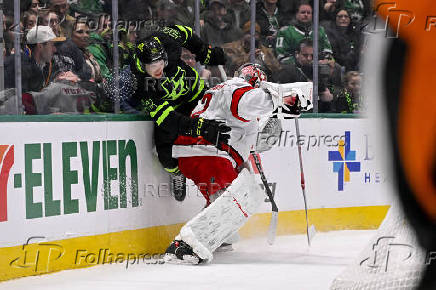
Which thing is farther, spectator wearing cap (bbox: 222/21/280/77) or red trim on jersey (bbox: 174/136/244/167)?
spectator wearing cap (bbox: 222/21/280/77)

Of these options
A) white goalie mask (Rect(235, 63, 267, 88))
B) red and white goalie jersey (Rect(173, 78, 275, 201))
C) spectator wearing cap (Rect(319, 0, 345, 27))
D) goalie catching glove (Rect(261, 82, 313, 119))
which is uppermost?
spectator wearing cap (Rect(319, 0, 345, 27))

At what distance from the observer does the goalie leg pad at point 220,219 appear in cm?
412

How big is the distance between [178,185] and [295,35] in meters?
1.64

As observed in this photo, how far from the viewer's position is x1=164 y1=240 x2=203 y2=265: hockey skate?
13.4 ft

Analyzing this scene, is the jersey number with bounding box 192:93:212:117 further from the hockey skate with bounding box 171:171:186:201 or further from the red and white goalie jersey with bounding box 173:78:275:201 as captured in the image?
the hockey skate with bounding box 171:171:186:201

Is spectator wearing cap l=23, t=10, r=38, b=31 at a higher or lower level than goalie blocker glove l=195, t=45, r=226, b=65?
higher

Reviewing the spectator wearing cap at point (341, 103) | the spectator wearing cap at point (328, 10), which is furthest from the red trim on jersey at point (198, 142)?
the spectator wearing cap at point (328, 10)

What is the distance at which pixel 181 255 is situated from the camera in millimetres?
4125

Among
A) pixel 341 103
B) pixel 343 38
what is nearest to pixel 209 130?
pixel 341 103

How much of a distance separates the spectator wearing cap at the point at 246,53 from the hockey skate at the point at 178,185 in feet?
2.88

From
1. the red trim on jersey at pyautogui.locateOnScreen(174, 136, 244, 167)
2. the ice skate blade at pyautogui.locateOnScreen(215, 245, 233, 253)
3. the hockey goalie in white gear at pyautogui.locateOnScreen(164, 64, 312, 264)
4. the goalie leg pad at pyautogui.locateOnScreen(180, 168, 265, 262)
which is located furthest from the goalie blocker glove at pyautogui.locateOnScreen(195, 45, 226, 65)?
the ice skate blade at pyautogui.locateOnScreen(215, 245, 233, 253)

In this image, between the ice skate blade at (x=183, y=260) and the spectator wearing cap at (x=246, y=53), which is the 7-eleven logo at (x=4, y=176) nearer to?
the ice skate blade at (x=183, y=260)

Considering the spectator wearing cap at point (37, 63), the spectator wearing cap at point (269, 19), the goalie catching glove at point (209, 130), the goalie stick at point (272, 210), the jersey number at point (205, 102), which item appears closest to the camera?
the spectator wearing cap at point (37, 63)

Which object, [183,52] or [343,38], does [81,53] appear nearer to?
[183,52]
